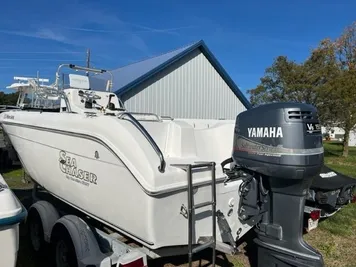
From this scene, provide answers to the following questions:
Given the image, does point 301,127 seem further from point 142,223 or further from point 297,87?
point 297,87

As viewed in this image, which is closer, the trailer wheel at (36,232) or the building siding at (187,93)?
the trailer wheel at (36,232)

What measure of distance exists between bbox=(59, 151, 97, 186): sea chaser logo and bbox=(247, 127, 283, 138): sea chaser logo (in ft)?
4.87

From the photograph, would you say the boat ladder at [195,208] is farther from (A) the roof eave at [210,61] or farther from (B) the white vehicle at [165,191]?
(A) the roof eave at [210,61]

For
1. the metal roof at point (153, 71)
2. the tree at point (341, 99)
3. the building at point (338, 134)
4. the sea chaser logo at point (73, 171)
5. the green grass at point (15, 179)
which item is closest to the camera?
the sea chaser logo at point (73, 171)

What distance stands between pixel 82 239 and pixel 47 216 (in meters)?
0.92

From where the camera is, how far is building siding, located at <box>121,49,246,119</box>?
12750mm

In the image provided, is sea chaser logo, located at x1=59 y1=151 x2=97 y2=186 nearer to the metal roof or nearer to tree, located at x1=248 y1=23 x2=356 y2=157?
the metal roof

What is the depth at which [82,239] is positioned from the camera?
9.18ft

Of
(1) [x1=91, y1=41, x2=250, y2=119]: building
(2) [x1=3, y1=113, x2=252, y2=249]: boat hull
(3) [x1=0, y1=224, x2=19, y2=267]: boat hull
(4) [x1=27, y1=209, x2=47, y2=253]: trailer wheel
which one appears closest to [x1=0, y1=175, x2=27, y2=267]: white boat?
(3) [x1=0, y1=224, x2=19, y2=267]: boat hull

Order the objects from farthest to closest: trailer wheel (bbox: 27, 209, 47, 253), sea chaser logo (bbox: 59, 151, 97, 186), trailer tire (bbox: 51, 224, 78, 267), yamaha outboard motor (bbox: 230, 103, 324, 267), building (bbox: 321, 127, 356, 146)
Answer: building (bbox: 321, 127, 356, 146) → trailer wheel (bbox: 27, 209, 47, 253) → sea chaser logo (bbox: 59, 151, 97, 186) → trailer tire (bbox: 51, 224, 78, 267) → yamaha outboard motor (bbox: 230, 103, 324, 267)

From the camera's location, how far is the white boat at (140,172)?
2.54 m

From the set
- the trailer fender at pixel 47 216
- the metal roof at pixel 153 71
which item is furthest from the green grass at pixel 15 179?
the trailer fender at pixel 47 216

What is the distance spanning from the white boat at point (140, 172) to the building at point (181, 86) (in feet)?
26.1

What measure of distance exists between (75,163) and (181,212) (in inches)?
48.7
